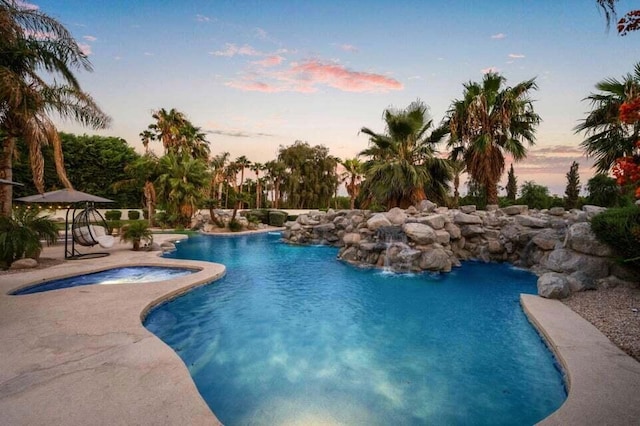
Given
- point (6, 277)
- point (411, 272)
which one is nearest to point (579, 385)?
point (411, 272)

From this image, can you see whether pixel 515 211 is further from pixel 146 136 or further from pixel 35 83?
pixel 146 136

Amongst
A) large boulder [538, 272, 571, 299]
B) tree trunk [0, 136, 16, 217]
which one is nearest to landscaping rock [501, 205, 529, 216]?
large boulder [538, 272, 571, 299]

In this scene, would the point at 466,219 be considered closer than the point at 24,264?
No

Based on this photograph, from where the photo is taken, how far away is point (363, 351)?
4.21m

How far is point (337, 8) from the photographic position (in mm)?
9500

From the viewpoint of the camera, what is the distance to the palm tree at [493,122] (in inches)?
491

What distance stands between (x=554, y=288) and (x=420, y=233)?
4.04 meters

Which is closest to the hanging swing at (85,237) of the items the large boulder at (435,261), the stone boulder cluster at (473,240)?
the stone boulder cluster at (473,240)

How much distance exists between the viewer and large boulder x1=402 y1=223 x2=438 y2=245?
9427 millimetres

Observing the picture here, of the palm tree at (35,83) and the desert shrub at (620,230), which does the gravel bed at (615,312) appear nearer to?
the desert shrub at (620,230)

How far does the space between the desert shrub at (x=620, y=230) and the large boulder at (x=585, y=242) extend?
13cm

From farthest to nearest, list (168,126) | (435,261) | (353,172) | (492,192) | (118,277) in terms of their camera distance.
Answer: (353,172), (168,126), (492,192), (435,261), (118,277)

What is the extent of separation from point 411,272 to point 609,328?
4945 mm

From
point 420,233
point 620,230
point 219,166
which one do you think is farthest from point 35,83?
point 219,166
